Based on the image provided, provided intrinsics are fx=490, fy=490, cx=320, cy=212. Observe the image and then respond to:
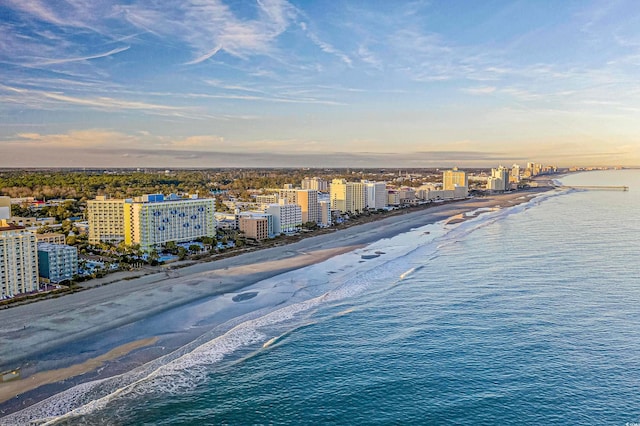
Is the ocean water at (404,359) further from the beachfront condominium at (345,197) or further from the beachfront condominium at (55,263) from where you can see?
the beachfront condominium at (345,197)

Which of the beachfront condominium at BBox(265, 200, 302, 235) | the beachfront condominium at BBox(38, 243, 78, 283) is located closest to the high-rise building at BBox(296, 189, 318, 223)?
the beachfront condominium at BBox(265, 200, 302, 235)

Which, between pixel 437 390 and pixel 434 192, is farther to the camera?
pixel 434 192

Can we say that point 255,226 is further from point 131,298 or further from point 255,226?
point 131,298

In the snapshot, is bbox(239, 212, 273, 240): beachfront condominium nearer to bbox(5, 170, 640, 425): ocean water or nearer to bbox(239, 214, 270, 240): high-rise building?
bbox(239, 214, 270, 240): high-rise building

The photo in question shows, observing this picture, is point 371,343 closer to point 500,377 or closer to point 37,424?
point 500,377

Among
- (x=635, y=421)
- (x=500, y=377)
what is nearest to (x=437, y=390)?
(x=500, y=377)

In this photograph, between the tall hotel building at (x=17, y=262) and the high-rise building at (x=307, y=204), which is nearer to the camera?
the tall hotel building at (x=17, y=262)

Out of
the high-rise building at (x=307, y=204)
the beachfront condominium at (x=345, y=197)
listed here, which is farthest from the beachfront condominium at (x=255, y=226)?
the beachfront condominium at (x=345, y=197)
